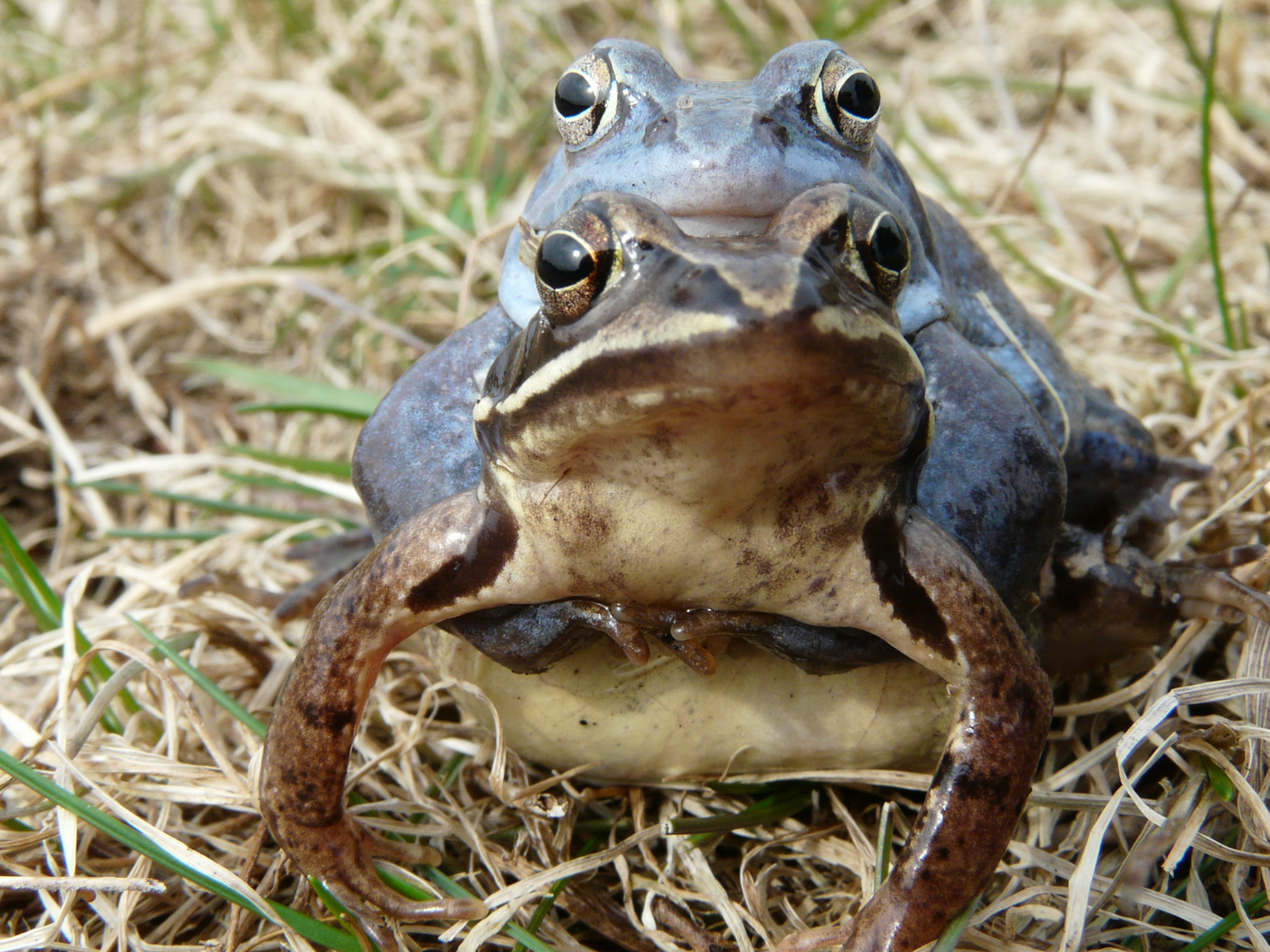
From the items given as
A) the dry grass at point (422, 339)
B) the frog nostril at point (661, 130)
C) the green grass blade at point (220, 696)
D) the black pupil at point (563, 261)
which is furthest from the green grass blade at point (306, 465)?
the black pupil at point (563, 261)

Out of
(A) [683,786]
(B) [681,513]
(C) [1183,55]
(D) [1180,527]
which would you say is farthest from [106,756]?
(C) [1183,55]

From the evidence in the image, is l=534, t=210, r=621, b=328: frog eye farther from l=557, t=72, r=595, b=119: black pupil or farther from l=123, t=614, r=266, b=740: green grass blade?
l=123, t=614, r=266, b=740: green grass blade

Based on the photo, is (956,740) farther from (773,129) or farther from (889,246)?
(773,129)

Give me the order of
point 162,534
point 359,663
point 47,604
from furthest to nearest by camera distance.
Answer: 1. point 162,534
2. point 47,604
3. point 359,663

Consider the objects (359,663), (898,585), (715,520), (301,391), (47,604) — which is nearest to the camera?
(715,520)

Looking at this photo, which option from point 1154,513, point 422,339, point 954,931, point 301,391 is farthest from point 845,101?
point 422,339

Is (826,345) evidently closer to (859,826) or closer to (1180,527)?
(859,826)

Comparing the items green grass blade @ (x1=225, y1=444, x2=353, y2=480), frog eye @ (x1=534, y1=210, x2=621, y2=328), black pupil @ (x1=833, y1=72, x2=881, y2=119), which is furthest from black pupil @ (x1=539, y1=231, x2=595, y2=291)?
green grass blade @ (x1=225, y1=444, x2=353, y2=480)
